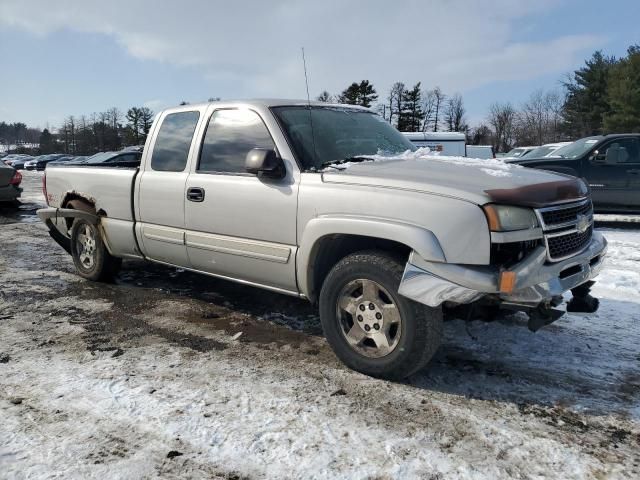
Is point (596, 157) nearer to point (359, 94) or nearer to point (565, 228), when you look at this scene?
point (565, 228)

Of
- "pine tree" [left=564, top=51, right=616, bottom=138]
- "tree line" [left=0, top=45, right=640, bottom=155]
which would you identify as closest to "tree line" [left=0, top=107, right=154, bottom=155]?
"tree line" [left=0, top=45, right=640, bottom=155]

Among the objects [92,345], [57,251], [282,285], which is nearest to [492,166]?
[282,285]

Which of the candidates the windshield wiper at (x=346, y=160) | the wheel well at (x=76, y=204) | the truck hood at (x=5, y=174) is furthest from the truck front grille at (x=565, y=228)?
the truck hood at (x=5, y=174)

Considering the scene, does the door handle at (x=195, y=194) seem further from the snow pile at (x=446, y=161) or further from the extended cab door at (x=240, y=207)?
the snow pile at (x=446, y=161)

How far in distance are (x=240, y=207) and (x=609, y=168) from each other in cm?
805

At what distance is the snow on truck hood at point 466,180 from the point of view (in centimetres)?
287

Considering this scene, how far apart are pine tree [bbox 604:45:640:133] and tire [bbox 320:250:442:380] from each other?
4770 centimetres

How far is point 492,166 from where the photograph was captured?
3.60 meters

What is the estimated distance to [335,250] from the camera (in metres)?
3.56

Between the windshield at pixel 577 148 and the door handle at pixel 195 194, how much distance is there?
7969 millimetres

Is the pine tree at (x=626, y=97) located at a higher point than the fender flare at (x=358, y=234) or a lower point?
higher

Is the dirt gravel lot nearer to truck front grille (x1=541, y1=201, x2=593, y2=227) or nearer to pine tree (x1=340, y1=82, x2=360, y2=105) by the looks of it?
truck front grille (x1=541, y1=201, x2=593, y2=227)

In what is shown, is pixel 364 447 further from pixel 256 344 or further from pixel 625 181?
pixel 625 181

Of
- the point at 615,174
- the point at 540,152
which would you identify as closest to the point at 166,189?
the point at 615,174
